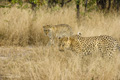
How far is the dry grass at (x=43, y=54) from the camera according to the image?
14.8 feet

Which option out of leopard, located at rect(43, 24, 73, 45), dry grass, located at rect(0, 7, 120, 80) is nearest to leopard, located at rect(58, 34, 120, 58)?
dry grass, located at rect(0, 7, 120, 80)

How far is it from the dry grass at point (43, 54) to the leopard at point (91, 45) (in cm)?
19

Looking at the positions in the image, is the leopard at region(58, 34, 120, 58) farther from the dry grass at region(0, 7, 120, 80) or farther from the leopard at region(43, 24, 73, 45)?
the leopard at region(43, 24, 73, 45)

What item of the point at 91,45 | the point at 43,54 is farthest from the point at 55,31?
the point at 91,45

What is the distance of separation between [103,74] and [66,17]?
5.16 m

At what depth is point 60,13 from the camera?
9508 millimetres

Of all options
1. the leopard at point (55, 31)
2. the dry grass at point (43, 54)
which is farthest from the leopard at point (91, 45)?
the leopard at point (55, 31)

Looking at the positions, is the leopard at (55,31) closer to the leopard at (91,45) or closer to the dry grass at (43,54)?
the dry grass at (43,54)

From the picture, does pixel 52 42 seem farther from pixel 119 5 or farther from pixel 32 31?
pixel 119 5

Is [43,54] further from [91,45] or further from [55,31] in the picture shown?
[55,31]

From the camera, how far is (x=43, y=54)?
6.25m

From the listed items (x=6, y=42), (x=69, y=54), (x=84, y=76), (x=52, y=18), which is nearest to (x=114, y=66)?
(x=84, y=76)

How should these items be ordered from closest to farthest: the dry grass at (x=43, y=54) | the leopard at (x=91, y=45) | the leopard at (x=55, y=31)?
the dry grass at (x=43, y=54) < the leopard at (x=91, y=45) < the leopard at (x=55, y=31)

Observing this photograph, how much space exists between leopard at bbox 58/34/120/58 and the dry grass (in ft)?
0.64
